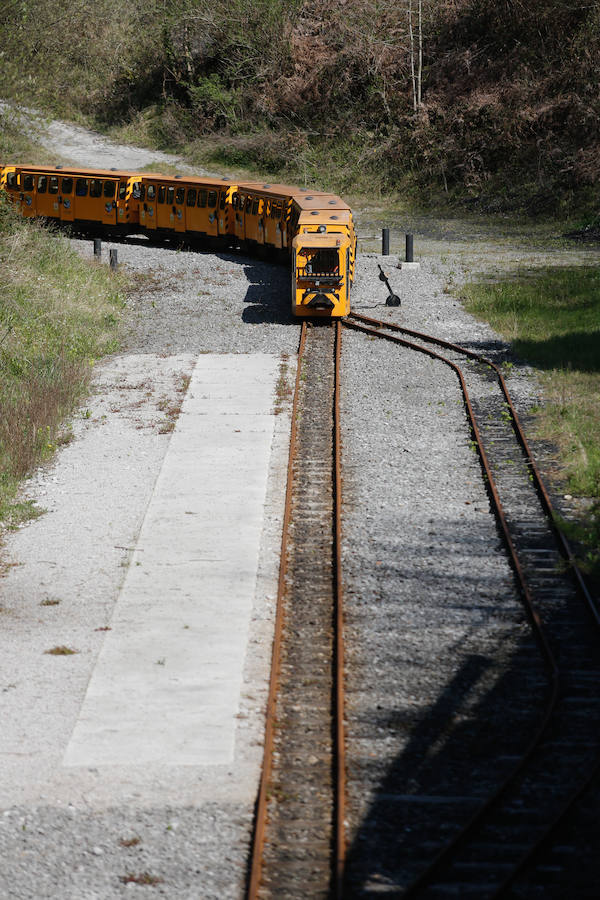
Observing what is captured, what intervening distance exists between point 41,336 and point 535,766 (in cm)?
1695

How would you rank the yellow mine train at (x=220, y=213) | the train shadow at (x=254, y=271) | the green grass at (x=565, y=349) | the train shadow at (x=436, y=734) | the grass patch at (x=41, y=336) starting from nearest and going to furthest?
the train shadow at (x=436, y=734) < the green grass at (x=565, y=349) < the grass patch at (x=41, y=336) < the yellow mine train at (x=220, y=213) < the train shadow at (x=254, y=271)

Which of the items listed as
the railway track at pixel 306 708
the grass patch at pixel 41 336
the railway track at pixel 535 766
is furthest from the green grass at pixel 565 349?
the grass patch at pixel 41 336

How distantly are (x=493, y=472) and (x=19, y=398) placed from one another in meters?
8.74

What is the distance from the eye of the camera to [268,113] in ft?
182

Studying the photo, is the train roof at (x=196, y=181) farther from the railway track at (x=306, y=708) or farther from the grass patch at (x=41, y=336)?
the railway track at (x=306, y=708)

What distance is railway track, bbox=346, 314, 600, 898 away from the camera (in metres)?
7.14

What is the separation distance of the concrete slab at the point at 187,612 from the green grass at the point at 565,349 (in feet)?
14.7

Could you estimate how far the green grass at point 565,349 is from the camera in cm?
1514

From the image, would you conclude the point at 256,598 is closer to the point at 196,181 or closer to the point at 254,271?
the point at 254,271

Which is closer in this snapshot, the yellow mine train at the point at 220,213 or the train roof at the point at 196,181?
the yellow mine train at the point at 220,213

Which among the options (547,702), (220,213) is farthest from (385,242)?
(547,702)

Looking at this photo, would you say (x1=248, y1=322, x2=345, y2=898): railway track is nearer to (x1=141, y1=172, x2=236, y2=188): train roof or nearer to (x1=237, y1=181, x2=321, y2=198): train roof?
(x1=237, y1=181, x2=321, y2=198): train roof

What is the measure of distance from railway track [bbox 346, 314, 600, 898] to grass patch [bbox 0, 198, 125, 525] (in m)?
6.99

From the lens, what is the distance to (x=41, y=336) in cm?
2272
